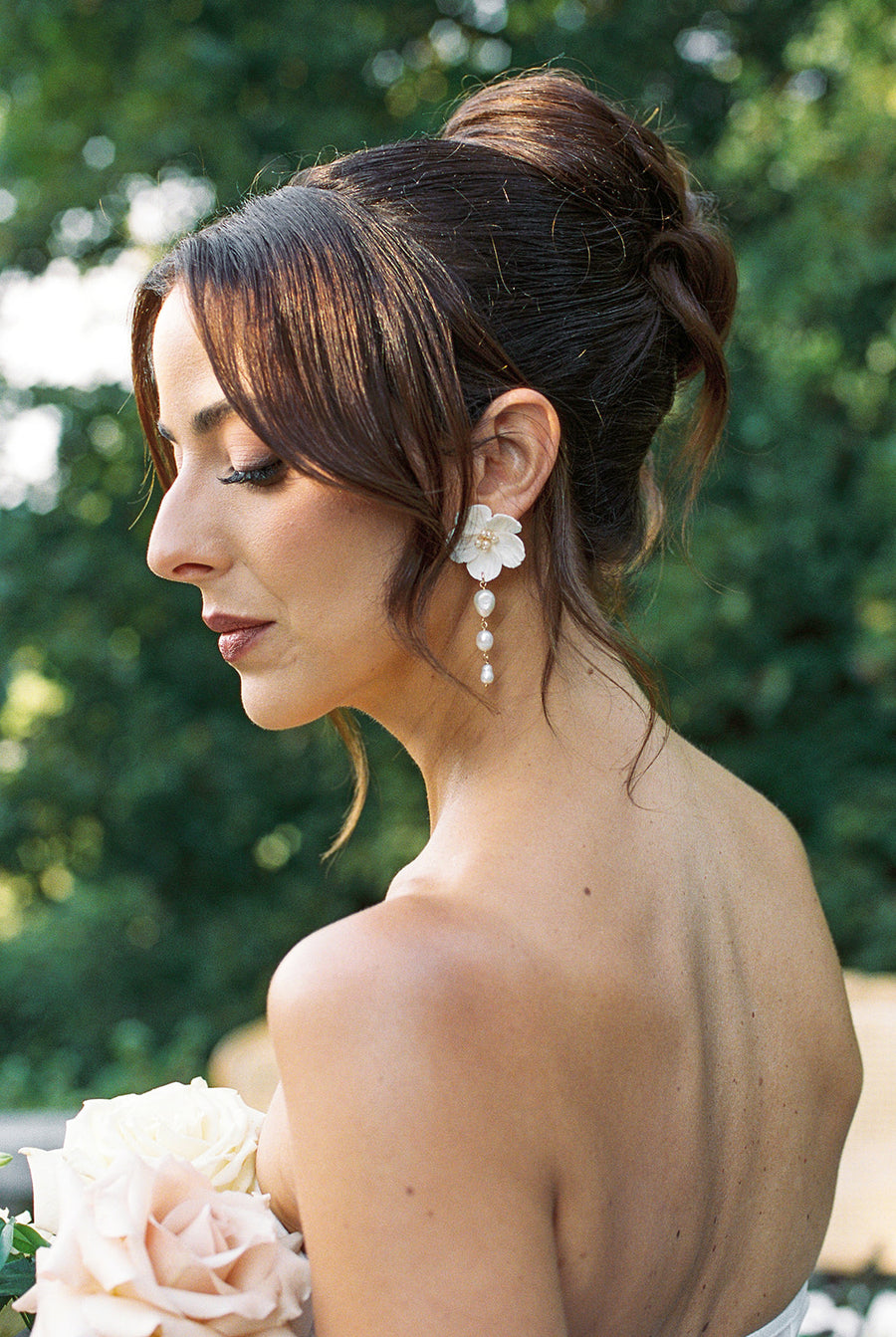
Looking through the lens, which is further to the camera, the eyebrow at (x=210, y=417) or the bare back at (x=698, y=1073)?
the eyebrow at (x=210, y=417)

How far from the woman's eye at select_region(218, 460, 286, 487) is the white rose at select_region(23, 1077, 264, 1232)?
27.1 inches

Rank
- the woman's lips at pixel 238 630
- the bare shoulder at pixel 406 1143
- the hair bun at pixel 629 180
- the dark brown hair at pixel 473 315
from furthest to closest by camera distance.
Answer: the hair bun at pixel 629 180 < the woman's lips at pixel 238 630 < the dark brown hair at pixel 473 315 < the bare shoulder at pixel 406 1143

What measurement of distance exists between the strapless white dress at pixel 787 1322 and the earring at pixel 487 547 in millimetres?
802

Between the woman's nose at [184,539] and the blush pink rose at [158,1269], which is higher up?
the woman's nose at [184,539]

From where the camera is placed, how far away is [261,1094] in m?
4.82

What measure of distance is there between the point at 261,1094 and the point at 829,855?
2.55m

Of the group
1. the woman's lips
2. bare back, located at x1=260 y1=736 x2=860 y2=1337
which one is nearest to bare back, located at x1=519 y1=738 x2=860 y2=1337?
bare back, located at x1=260 y1=736 x2=860 y2=1337

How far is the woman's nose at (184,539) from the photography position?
1446mm

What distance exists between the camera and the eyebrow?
1.40 m

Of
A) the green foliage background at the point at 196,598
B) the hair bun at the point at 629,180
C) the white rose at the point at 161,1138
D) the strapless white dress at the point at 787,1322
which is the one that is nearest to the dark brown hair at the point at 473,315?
the hair bun at the point at 629,180

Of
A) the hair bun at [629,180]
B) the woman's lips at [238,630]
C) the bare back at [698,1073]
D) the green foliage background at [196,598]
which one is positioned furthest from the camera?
the green foliage background at [196,598]

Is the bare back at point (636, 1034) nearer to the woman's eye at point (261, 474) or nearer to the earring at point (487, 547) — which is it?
the earring at point (487, 547)

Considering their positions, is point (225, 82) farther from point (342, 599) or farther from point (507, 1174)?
point (507, 1174)

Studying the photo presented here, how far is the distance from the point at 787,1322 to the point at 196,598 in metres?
4.33
